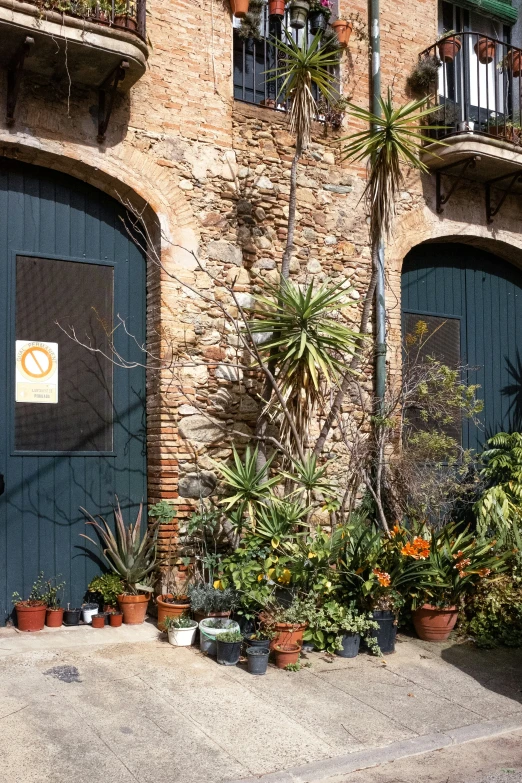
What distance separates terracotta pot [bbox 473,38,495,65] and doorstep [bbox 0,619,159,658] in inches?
316

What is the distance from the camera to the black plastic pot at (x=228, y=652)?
679 cm

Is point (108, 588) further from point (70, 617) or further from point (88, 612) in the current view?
point (70, 617)

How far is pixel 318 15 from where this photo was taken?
9.73 m

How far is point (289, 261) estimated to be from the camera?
8.66 meters

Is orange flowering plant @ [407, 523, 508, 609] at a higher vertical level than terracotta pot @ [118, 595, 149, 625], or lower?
higher

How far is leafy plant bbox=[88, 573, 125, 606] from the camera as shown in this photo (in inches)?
309

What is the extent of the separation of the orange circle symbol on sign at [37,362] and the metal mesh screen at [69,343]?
104mm

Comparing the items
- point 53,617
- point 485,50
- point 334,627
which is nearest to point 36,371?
point 53,617

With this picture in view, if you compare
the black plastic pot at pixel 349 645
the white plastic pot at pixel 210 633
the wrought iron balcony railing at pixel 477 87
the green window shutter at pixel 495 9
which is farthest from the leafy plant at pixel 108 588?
the green window shutter at pixel 495 9

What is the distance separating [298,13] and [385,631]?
680cm

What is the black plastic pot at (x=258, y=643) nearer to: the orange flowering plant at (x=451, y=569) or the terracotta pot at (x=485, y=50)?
the orange flowering plant at (x=451, y=569)

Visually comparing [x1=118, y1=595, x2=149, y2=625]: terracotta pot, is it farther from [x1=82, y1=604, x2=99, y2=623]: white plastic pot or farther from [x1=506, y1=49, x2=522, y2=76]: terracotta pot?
[x1=506, y1=49, x2=522, y2=76]: terracotta pot

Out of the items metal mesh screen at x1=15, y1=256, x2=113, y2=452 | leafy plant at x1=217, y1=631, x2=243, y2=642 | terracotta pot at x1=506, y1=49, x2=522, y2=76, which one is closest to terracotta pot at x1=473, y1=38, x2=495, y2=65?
terracotta pot at x1=506, y1=49, x2=522, y2=76

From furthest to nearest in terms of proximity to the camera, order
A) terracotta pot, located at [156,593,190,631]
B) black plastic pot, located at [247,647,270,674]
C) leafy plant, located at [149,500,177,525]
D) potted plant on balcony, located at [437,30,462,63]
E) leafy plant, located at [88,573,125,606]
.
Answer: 1. potted plant on balcony, located at [437,30,462,63]
2. leafy plant, located at [149,500,177,525]
3. leafy plant, located at [88,573,125,606]
4. terracotta pot, located at [156,593,190,631]
5. black plastic pot, located at [247,647,270,674]
